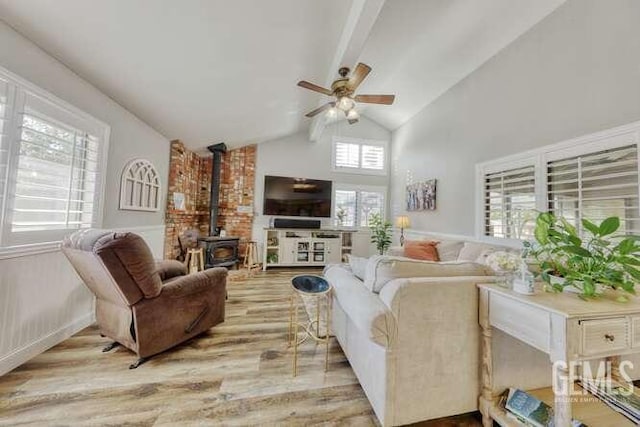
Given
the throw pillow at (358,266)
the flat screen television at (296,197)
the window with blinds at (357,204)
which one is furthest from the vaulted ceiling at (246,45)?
the window with blinds at (357,204)

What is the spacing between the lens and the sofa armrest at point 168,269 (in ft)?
8.01

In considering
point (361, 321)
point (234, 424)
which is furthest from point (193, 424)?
point (361, 321)

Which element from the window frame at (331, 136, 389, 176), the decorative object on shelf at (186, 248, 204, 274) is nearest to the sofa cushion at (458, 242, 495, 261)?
the window frame at (331, 136, 389, 176)

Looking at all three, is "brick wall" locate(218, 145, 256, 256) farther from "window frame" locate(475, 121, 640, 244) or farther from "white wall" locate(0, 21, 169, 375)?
"window frame" locate(475, 121, 640, 244)

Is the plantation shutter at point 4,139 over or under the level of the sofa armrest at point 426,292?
over

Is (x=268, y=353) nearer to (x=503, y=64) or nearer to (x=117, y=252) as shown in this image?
(x=117, y=252)

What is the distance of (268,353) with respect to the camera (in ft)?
6.77

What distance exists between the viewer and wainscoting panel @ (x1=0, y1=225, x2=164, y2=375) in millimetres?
1694

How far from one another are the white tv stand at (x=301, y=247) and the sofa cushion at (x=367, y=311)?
363cm

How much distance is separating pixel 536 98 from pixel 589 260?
2468 mm

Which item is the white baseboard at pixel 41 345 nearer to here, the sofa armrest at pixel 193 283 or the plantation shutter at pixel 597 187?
the sofa armrest at pixel 193 283

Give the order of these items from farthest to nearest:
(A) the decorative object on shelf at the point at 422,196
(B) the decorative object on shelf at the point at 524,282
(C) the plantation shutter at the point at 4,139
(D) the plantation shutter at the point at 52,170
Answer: (A) the decorative object on shelf at the point at 422,196
(D) the plantation shutter at the point at 52,170
(C) the plantation shutter at the point at 4,139
(B) the decorative object on shelf at the point at 524,282

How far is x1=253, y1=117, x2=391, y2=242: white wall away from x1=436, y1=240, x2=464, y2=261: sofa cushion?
2808mm

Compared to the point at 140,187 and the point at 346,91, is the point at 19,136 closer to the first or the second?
the point at 140,187
